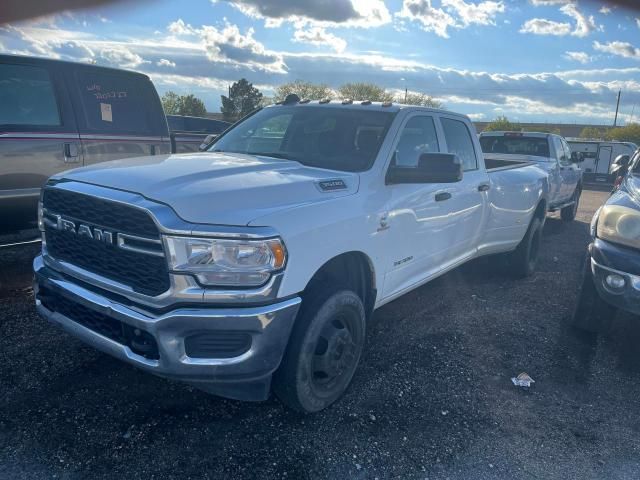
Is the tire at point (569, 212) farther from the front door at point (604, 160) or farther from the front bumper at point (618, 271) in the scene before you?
the front door at point (604, 160)

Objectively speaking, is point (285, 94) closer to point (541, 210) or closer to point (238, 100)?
point (238, 100)

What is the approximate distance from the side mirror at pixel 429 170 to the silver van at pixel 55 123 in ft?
12.4

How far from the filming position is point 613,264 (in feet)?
12.3

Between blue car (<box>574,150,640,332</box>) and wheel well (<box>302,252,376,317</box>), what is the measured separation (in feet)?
6.05

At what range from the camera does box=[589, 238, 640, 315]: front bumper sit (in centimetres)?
362

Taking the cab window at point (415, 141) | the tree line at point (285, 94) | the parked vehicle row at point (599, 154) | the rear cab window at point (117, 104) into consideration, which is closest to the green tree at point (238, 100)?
the tree line at point (285, 94)

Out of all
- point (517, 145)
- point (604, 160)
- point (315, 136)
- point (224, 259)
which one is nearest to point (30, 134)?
point (315, 136)

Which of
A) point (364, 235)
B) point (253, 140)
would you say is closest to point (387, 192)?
point (364, 235)

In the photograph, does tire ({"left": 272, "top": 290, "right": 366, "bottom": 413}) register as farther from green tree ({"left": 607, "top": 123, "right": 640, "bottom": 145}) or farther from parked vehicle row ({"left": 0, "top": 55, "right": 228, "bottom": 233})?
green tree ({"left": 607, "top": 123, "right": 640, "bottom": 145})

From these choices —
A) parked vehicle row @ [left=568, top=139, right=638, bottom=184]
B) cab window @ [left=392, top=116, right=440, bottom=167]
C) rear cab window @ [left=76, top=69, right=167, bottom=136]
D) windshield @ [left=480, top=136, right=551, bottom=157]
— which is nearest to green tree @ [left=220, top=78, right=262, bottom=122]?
parked vehicle row @ [left=568, top=139, right=638, bottom=184]

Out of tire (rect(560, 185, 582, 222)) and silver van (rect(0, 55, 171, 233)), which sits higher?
silver van (rect(0, 55, 171, 233))

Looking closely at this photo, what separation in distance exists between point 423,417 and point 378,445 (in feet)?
1.41

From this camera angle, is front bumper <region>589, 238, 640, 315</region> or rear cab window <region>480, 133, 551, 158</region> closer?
front bumper <region>589, 238, 640, 315</region>

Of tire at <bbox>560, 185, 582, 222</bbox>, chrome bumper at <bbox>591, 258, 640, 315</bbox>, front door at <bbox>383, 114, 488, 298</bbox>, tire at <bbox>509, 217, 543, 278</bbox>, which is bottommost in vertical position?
tire at <bbox>560, 185, 582, 222</bbox>
